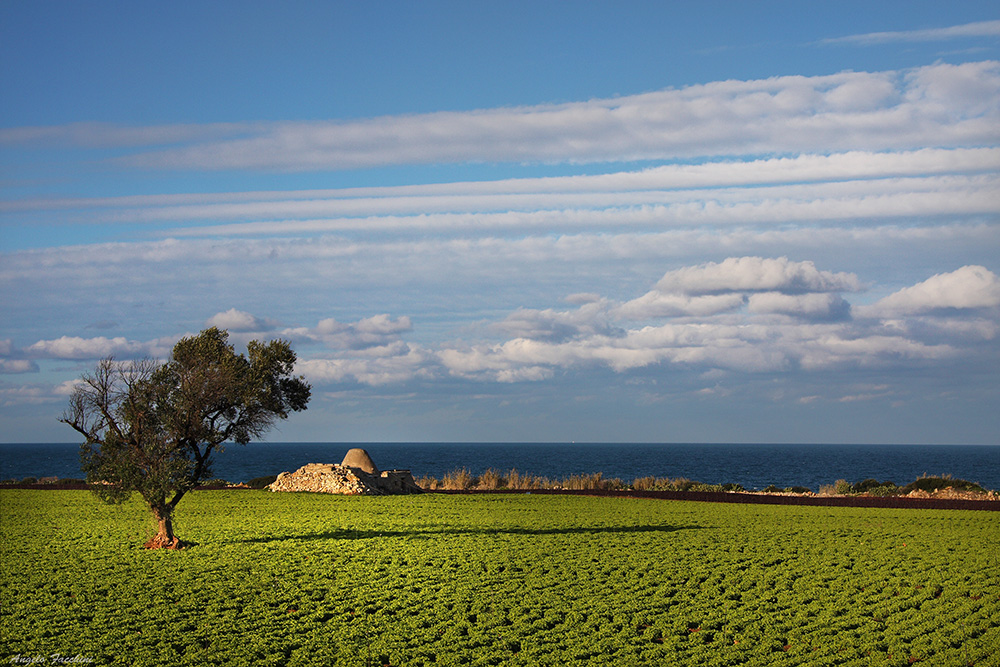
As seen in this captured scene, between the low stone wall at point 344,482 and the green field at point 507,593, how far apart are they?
1590 cm

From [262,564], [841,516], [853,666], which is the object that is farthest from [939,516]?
[262,564]

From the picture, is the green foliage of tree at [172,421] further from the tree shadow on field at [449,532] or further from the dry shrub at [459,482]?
the dry shrub at [459,482]

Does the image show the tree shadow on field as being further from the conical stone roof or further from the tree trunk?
the conical stone roof

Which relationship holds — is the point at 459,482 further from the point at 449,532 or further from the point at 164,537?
the point at 164,537

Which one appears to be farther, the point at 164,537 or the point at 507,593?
the point at 164,537

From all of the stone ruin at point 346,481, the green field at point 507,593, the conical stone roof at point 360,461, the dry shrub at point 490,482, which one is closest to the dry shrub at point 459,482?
the dry shrub at point 490,482

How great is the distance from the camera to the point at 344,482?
143 feet

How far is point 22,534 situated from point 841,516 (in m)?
27.7

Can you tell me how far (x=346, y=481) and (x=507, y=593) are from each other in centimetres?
2960

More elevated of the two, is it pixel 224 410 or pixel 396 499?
pixel 224 410

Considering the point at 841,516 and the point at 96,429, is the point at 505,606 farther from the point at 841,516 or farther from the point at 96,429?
the point at 841,516

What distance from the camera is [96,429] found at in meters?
20.9

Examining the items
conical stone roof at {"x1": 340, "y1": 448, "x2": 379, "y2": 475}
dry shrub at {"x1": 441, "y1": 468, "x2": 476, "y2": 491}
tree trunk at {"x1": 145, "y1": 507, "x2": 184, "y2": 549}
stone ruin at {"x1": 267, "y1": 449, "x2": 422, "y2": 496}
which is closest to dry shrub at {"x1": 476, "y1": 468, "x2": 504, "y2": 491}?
dry shrub at {"x1": 441, "y1": 468, "x2": 476, "y2": 491}

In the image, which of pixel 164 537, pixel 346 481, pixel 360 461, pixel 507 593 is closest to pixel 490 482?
pixel 360 461
